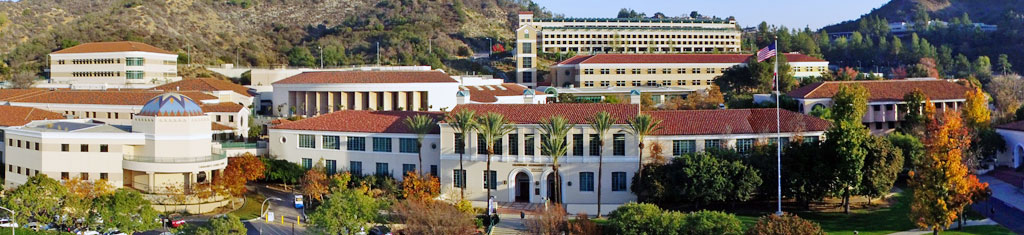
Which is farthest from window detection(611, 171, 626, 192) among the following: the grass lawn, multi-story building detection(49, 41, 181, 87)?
multi-story building detection(49, 41, 181, 87)

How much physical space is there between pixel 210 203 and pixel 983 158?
144 feet

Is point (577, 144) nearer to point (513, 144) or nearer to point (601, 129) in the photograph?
point (601, 129)

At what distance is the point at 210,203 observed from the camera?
2146 inches

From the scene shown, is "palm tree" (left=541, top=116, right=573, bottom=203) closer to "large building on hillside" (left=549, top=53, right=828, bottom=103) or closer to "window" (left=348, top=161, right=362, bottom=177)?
"window" (left=348, top=161, right=362, bottom=177)

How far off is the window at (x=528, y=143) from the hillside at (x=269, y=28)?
73874 millimetres

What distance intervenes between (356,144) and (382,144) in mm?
1688

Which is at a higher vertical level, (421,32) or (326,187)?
(421,32)

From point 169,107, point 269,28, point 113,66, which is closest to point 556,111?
point 169,107

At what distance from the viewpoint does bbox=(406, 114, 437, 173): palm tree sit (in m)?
55.9

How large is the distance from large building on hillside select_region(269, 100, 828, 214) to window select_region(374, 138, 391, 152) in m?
0.05

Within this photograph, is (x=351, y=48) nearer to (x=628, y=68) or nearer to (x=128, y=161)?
(x=628, y=68)

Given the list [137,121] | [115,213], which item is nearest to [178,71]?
[137,121]

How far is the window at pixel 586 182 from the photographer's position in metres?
54.0

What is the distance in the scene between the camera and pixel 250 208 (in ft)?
180
